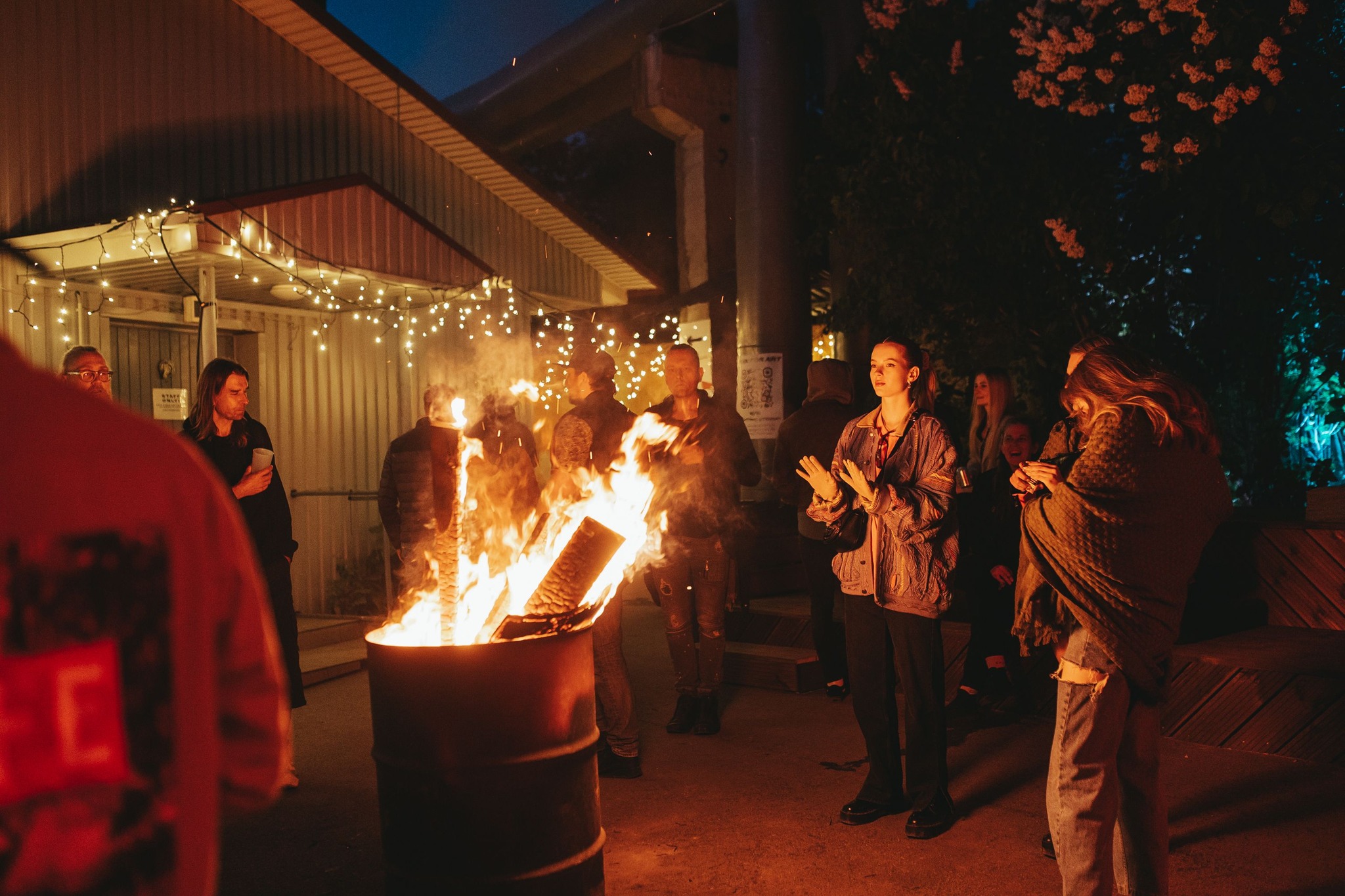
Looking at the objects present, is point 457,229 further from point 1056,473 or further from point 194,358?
point 1056,473

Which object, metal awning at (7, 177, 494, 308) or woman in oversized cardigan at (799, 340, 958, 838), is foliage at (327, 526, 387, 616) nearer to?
metal awning at (7, 177, 494, 308)

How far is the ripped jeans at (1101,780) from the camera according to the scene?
3.38 metres

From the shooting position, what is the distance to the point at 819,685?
293 inches

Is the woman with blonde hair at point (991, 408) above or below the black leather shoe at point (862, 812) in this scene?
above

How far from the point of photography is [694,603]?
6.34 metres

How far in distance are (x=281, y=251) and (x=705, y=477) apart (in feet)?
14.6

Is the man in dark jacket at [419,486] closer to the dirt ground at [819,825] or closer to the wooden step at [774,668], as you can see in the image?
the dirt ground at [819,825]

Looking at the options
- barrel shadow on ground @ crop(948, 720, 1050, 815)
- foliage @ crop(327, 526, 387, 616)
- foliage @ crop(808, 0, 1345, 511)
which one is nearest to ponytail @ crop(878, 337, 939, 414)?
barrel shadow on ground @ crop(948, 720, 1050, 815)

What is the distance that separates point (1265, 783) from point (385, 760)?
444 centimetres

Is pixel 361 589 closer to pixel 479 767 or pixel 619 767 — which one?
pixel 619 767

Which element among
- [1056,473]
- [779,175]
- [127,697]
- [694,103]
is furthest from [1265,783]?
A: [694,103]

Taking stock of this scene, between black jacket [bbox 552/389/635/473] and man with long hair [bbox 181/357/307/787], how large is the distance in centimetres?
151

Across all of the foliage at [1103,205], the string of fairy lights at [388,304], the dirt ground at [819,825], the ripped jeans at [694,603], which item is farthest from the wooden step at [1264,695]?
the string of fairy lights at [388,304]

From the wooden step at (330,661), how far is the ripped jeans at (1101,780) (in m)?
5.73
